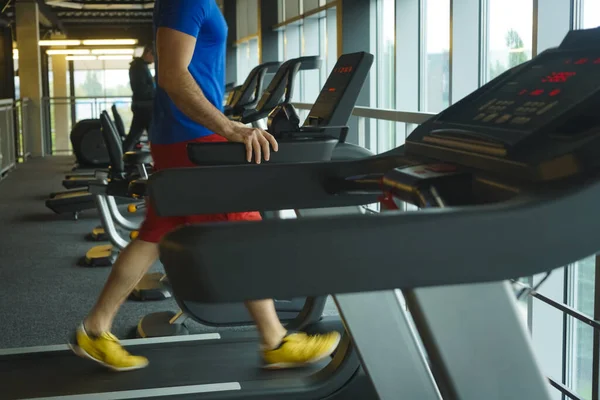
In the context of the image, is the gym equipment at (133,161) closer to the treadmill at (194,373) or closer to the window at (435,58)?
the treadmill at (194,373)

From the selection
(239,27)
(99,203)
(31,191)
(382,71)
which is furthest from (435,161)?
(239,27)

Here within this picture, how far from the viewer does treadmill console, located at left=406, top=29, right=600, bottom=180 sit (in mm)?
907

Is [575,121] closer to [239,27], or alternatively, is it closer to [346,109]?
[346,109]

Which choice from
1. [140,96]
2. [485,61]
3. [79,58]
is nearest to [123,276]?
[485,61]

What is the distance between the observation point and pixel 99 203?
15.6ft

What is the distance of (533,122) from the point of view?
1007 millimetres

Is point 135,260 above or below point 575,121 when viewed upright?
below

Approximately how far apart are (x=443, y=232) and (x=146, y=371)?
2182 mm

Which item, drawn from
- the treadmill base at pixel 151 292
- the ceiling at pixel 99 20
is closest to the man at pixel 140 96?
the treadmill base at pixel 151 292

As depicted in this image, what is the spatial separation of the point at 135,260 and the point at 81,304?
5.23 feet

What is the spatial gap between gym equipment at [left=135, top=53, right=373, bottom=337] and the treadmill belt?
0.17 meters

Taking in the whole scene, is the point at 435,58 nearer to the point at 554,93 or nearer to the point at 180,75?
the point at 180,75

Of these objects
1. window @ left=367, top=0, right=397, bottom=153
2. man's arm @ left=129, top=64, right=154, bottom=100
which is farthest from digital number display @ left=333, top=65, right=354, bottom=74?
man's arm @ left=129, top=64, right=154, bottom=100

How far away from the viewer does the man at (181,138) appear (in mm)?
2318
